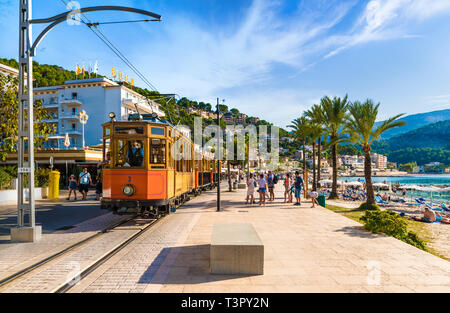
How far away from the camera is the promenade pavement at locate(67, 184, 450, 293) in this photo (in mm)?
4477

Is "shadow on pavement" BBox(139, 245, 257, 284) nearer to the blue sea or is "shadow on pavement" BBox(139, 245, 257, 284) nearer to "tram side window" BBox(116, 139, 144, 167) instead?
"tram side window" BBox(116, 139, 144, 167)

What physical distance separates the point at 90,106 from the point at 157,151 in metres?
45.8

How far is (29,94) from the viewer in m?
7.53

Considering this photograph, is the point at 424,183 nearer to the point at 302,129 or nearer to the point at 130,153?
the point at 302,129

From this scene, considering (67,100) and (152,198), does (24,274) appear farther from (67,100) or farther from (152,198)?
(67,100)

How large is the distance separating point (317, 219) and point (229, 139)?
76.6 feet

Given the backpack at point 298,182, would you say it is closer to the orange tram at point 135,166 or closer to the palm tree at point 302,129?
the orange tram at point 135,166

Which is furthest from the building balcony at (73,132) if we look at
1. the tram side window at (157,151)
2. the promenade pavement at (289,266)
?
the promenade pavement at (289,266)

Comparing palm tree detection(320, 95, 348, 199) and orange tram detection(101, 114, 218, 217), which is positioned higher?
palm tree detection(320, 95, 348, 199)

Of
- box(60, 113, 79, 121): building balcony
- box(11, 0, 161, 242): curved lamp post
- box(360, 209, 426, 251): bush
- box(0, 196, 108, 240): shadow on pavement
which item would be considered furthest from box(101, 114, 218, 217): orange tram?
box(60, 113, 79, 121): building balcony

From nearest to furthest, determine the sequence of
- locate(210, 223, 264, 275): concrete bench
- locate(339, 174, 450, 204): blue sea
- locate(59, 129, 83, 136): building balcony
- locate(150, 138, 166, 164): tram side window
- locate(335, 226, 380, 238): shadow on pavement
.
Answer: locate(210, 223, 264, 275): concrete bench, locate(335, 226, 380, 238): shadow on pavement, locate(150, 138, 166, 164): tram side window, locate(59, 129, 83, 136): building balcony, locate(339, 174, 450, 204): blue sea

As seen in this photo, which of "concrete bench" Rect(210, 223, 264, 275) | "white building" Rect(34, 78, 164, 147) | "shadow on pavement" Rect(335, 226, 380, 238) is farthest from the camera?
"white building" Rect(34, 78, 164, 147)

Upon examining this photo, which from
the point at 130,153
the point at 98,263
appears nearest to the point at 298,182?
the point at 130,153

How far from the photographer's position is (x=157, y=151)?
9.57 m
